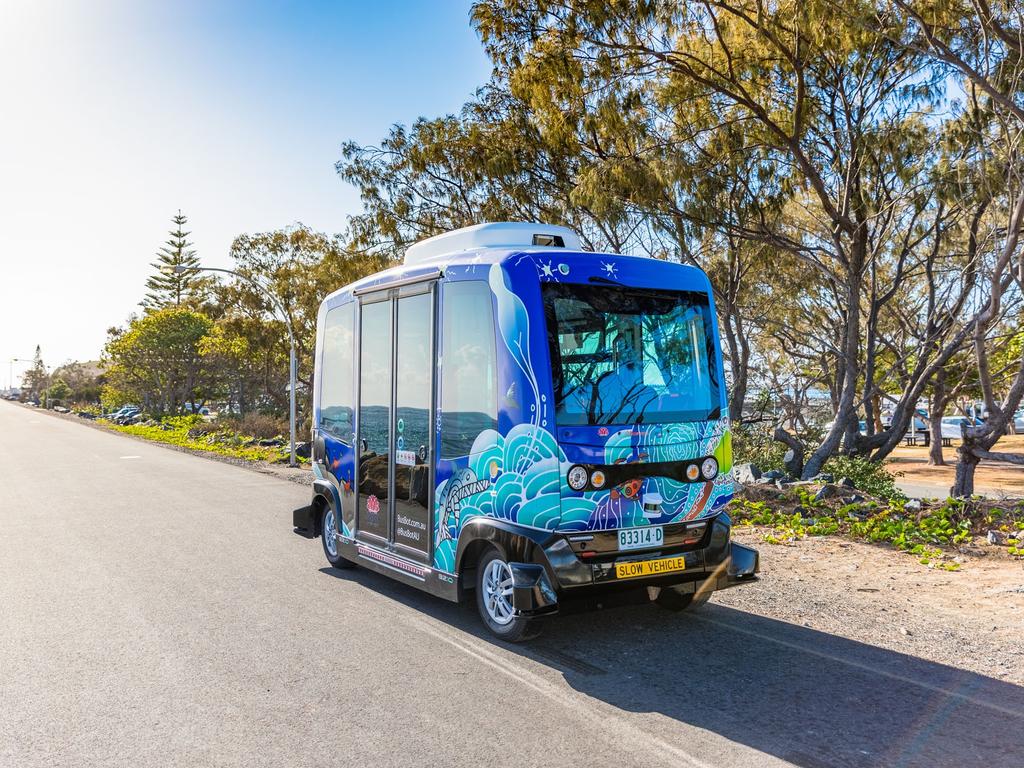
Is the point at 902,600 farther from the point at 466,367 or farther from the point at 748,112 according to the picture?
the point at 748,112

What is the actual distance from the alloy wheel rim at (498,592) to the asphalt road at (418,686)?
20cm

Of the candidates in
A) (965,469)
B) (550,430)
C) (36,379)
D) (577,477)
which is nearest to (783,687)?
(577,477)

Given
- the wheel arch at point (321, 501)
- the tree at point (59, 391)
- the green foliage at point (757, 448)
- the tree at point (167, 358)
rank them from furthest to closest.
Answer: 1. the tree at point (59, 391)
2. the tree at point (167, 358)
3. the green foliage at point (757, 448)
4. the wheel arch at point (321, 501)

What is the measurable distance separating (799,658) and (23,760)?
4483 mm

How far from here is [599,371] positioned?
5.54 m

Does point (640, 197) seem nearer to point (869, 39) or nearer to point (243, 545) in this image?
point (869, 39)

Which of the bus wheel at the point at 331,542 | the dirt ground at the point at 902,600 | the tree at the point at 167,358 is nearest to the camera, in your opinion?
the dirt ground at the point at 902,600

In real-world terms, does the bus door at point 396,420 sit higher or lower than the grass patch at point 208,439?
higher

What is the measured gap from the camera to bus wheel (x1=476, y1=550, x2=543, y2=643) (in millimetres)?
5496

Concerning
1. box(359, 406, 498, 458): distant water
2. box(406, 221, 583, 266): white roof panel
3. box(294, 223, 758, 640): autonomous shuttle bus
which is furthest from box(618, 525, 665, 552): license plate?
box(406, 221, 583, 266): white roof panel

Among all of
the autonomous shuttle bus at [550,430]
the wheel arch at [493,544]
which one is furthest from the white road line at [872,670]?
the wheel arch at [493,544]

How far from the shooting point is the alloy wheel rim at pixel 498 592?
560 cm

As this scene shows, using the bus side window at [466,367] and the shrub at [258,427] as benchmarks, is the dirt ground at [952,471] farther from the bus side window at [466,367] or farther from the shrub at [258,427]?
the shrub at [258,427]

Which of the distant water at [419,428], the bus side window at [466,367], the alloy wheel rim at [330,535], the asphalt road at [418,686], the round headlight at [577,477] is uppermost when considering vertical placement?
the bus side window at [466,367]
